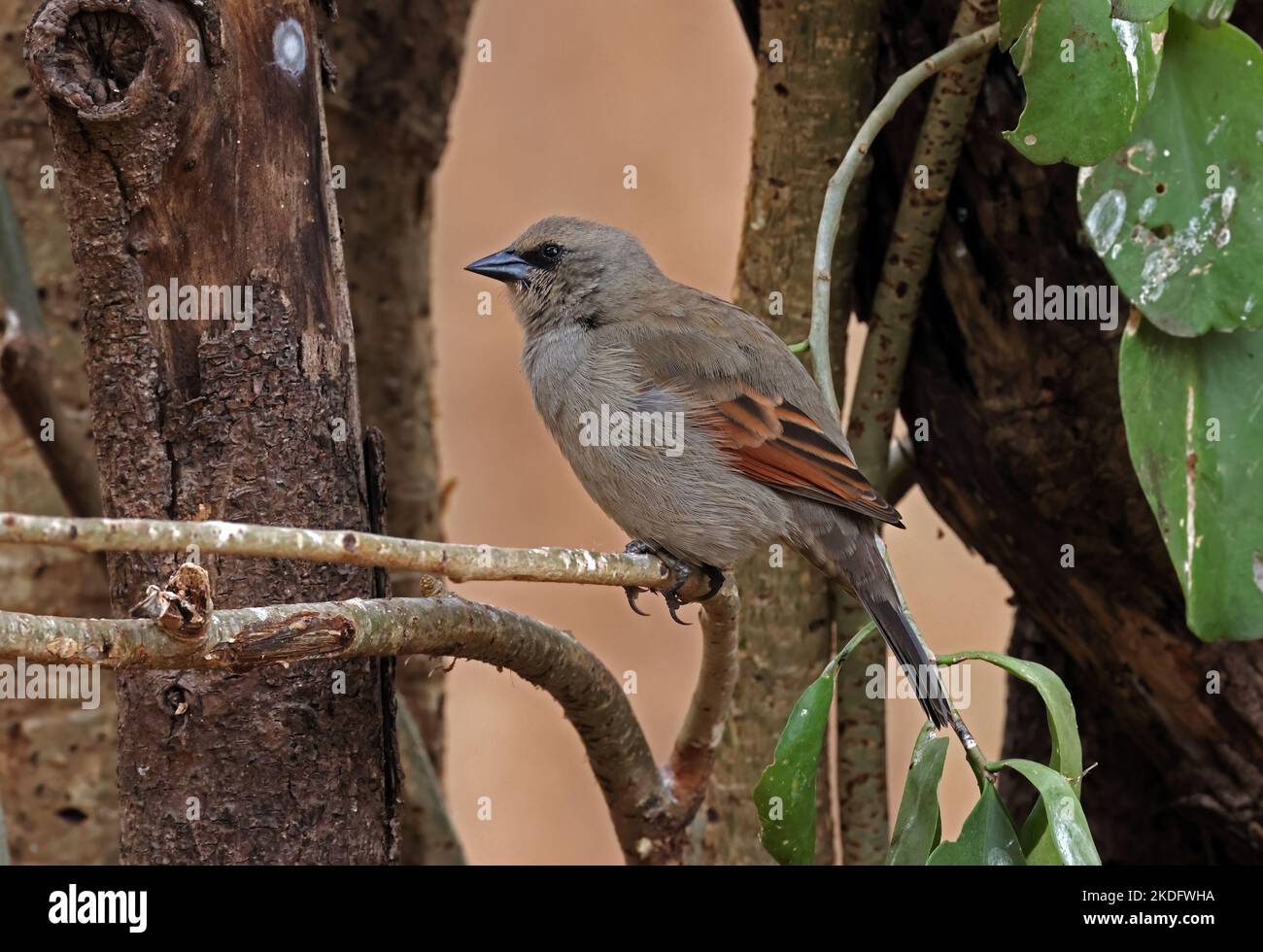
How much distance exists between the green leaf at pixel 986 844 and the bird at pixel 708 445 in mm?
718

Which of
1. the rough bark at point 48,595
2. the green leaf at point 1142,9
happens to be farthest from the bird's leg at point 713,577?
the rough bark at point 48,595

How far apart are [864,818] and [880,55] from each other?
193cm

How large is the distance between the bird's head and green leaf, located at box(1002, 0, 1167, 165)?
1261mm

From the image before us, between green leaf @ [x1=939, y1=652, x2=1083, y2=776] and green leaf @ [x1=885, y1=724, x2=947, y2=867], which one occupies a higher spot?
green leaf @ [x1=939, y1=652, x2=1083, y2=776]

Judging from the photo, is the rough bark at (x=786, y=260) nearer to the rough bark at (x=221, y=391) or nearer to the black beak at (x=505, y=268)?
the black beak at (x=505, y=268)

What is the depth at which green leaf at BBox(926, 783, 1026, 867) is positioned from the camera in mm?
2273

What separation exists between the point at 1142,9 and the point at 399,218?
8.42 ft

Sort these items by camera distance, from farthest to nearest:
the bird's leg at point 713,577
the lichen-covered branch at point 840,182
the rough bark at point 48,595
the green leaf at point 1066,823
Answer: the rough bark at point 48,595, the bird's leg at point 713,577, the lichen-covered branch at point 840,182, the green leaf at point 1066,823

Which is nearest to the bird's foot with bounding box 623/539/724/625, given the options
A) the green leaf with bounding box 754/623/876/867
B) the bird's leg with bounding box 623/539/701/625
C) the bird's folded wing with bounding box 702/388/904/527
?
the bird's leg with bounding box 623/539/701/625

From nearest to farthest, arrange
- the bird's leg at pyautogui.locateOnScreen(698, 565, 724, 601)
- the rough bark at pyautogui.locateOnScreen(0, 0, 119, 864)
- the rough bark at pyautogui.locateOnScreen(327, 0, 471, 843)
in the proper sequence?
the bird's leg at pyautogui.locateOnScreen(698, 565, 724, 601) → the rough bark at pyautogui.locateOnScreen(0, 0, 119, 864) → the rough bark at pyautogui.locateOnScreen(327, 0, 471, 843)

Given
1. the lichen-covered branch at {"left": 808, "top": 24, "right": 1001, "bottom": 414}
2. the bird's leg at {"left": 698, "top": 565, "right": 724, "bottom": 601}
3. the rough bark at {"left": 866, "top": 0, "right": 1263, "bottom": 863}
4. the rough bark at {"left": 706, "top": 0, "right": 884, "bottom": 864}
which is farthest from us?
the rough bark at {"left": 706, "top": 0, "right": 884, "bottom": 864}

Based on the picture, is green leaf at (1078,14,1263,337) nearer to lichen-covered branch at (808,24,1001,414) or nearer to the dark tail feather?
lichen-covered branch at (808,24,1001,414)

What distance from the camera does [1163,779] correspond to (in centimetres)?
364

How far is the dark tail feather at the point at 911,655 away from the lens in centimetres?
255
